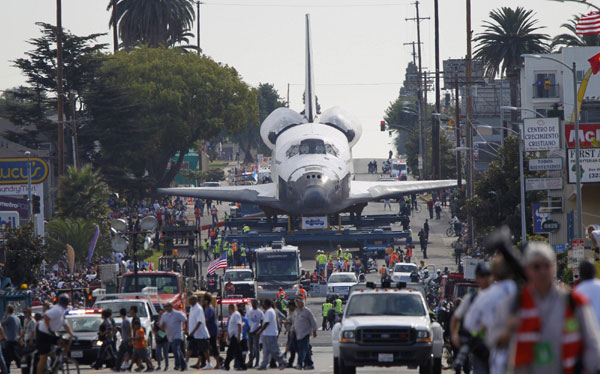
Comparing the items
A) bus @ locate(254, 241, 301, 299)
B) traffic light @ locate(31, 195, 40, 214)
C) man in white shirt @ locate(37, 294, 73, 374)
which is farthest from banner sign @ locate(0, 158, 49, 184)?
man in white shirt @ locate(37, 294, 73, 374)

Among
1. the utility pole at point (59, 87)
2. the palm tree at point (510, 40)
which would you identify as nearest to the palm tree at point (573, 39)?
the palm tree at point (510, 40)

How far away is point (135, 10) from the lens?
102062 millimetres

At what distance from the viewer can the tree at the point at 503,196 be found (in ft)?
160

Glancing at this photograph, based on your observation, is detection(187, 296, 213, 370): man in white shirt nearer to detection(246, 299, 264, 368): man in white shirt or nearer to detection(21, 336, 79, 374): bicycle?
detection(246, 299, 264, 368): man in white shirt

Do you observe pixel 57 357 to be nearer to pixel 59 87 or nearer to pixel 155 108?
pixel 59 87

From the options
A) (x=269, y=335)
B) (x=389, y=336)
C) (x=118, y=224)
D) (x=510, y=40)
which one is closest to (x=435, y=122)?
(x=510, y=40)

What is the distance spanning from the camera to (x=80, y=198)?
190 ft

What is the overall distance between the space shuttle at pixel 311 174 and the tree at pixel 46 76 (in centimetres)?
1140

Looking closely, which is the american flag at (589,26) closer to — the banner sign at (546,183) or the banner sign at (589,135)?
the banner sign at (589,135)

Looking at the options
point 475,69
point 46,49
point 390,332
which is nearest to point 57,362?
point 390,332

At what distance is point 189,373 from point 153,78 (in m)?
69.8

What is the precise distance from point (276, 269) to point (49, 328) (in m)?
25.7

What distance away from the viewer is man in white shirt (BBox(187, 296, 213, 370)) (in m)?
22.7

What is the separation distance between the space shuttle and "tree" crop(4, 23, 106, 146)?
1140 cm
